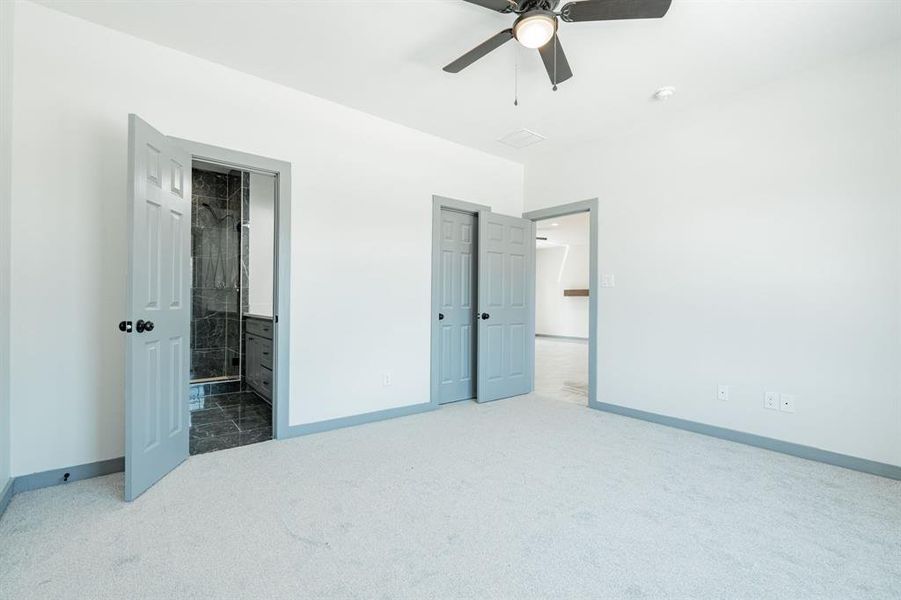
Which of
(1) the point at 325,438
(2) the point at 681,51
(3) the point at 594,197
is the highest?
(2) the point at 681,51

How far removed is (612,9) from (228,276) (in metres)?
4.90

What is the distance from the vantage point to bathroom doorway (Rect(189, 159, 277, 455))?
15.9 feet

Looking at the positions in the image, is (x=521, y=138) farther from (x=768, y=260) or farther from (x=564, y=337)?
(x=564, y=337)

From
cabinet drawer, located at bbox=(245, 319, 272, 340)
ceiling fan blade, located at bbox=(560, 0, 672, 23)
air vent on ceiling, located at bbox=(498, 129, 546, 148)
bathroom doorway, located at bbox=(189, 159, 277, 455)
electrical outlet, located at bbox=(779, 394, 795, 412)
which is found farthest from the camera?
bathroom doorway, located at bbox=(189, 159, 277, 455)

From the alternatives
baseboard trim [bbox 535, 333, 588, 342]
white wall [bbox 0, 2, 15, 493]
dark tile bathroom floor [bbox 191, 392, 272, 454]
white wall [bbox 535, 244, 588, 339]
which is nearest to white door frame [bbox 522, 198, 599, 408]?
dark tile bathroom floor [bbox 191, 392, 272, 454]

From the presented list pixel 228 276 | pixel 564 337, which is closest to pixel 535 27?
pixel 228 276

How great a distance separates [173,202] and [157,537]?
1.88m

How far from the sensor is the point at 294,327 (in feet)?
10.5

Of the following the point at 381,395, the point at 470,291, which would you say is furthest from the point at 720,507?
the point at 470,291

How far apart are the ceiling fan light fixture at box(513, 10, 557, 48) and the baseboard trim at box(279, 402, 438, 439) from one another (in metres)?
3.00

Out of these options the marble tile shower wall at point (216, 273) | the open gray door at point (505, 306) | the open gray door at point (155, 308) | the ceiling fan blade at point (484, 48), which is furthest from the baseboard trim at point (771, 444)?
the marble tile shower wall at point (216, 273)

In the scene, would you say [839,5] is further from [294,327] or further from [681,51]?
[294,327]

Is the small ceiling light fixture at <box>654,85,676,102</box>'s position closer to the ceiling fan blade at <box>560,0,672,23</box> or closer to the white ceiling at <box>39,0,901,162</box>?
the white ceiling at <box>39,0,901,162</box>

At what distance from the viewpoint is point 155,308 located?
235 cm
